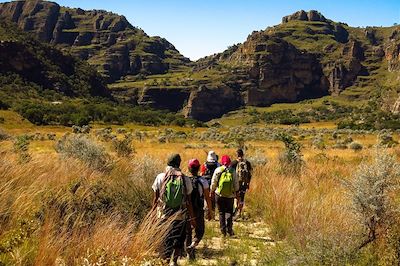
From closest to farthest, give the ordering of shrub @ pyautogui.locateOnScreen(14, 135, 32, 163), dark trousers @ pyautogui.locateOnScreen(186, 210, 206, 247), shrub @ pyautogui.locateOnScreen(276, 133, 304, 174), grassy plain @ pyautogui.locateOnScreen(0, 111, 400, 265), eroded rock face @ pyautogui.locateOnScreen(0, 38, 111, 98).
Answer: grassy plain @ pyautogui.locateOnScreen(0, 111, 400, 265), dark trousers @ pyautogui.locateOnScreen(186, 210, 206, 247), shrub @ pyautogui.locateOnScreen(14, 135, 32, 163), shrub @ pyautogui.locateOnScreen(276, 133, 304, 174), eroded rock face @ pyautogui.locateOnScreen(0, 38, 111, 98)

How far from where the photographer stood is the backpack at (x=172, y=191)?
7.12 m

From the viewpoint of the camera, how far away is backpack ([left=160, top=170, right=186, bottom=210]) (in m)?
7.12

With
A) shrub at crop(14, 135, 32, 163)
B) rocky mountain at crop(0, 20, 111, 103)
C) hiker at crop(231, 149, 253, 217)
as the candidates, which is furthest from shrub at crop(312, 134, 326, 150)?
rocky mountain at crop(0, 20, 111, 103)

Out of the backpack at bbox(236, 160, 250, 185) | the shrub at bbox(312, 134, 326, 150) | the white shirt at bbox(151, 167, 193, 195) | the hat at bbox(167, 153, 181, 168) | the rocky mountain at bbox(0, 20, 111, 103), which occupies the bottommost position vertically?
the shrub at bbox(312, 134, 326, 150)

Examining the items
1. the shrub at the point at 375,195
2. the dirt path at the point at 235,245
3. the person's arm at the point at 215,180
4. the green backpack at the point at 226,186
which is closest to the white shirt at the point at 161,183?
the dirt path at the point at 235,245

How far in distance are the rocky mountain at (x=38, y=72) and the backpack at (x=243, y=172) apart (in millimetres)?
115106

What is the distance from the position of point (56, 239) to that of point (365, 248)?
14.1 ft

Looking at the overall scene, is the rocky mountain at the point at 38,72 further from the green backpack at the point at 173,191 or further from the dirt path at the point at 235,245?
the green backpack at the point at 173,191

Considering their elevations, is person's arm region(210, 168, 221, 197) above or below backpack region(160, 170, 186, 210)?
below

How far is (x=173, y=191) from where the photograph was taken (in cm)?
712

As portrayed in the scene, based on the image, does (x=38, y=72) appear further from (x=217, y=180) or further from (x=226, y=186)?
(x=226, y=186)

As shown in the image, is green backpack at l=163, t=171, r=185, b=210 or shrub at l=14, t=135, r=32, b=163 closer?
green backpack at l=163, t=171, r=185, b=210

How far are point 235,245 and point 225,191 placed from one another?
155 centimetres

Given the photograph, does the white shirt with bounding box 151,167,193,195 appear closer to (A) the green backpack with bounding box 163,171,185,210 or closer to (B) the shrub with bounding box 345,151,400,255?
(A) the green backpack with bounding box 163,171,185,210
